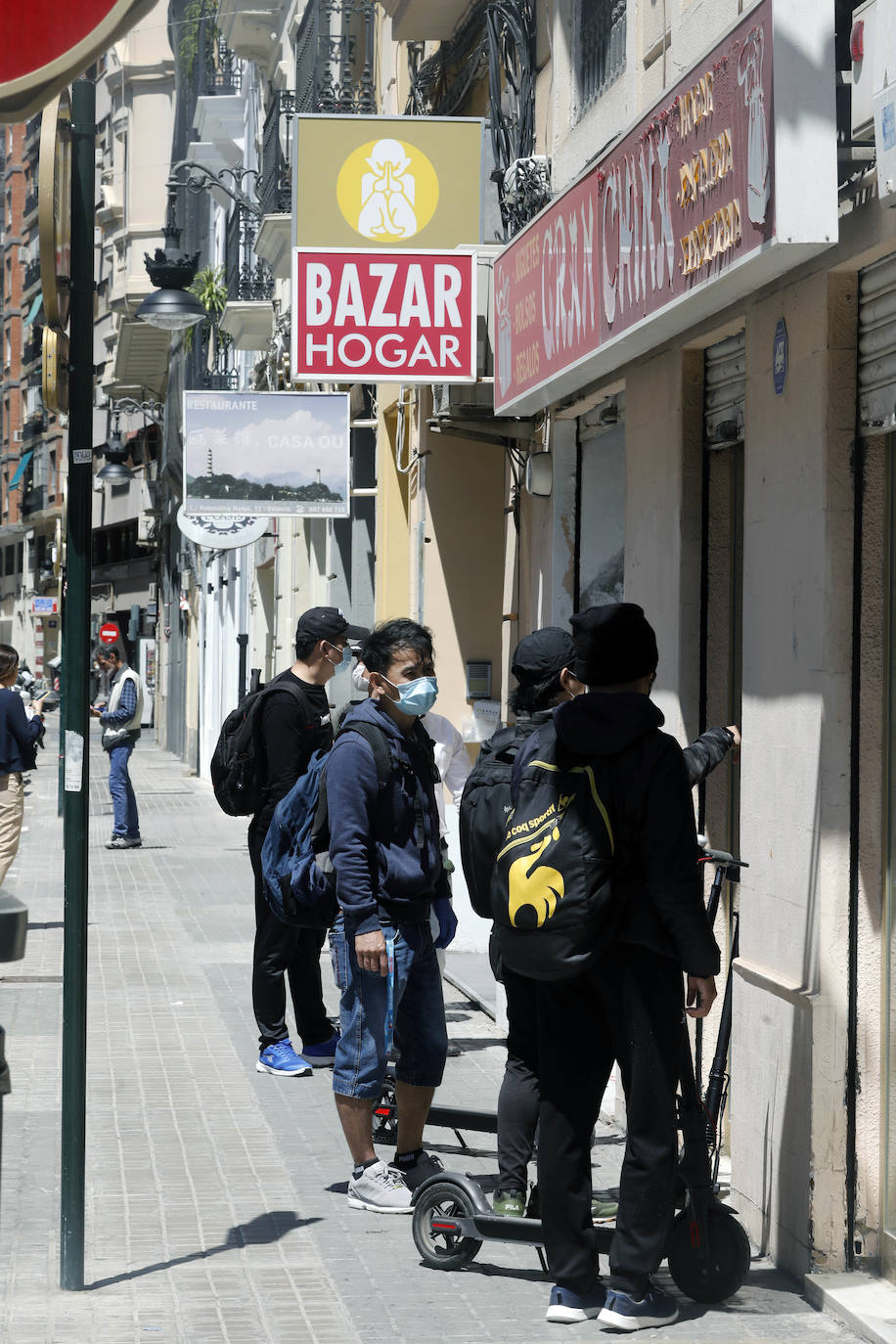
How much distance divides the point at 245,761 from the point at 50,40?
537cm

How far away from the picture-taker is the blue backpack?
697 cm

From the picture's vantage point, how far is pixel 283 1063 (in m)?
8.88

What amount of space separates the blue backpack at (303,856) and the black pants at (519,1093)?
0.88 metres

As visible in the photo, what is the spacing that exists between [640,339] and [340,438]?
8343mm

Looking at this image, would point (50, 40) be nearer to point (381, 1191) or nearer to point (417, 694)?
point (417, 694)

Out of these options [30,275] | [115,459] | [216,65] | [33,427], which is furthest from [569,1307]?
[33,427]

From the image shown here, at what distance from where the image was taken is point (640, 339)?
288 inches

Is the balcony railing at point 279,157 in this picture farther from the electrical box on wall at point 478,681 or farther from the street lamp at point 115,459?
the street lamp at point 115,459

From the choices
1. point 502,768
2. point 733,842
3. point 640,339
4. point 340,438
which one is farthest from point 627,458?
point 340,438

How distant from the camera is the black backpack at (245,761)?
8758mm

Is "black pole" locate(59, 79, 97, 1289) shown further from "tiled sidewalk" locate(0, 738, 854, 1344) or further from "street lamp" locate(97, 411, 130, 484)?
"street lamp" locate(97, 411, 130, 484)

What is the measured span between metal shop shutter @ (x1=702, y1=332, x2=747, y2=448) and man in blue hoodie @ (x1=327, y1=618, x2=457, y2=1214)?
145 centimetres

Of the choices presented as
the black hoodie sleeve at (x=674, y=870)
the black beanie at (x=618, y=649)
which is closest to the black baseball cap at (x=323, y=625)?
the black beanie at (x=618, y=649)

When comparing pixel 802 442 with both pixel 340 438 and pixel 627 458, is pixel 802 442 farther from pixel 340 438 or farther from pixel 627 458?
pixel 340 438
